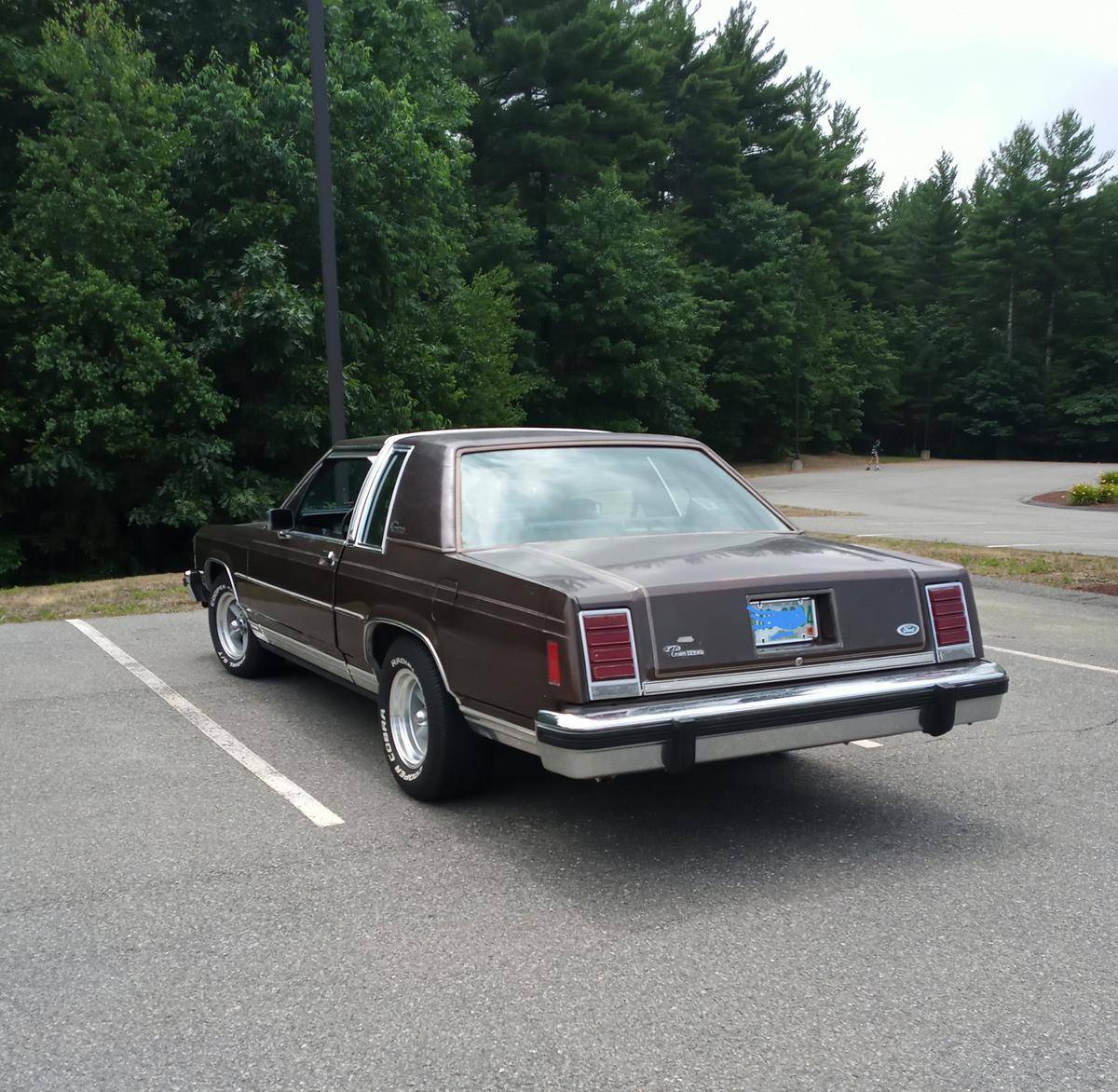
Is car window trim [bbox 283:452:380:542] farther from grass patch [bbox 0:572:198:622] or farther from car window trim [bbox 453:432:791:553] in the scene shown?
grass patch [bbox 0:572:198:622]

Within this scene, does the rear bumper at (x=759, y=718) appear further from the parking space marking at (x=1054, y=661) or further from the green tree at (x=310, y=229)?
the green tree at (x=310, y=229)

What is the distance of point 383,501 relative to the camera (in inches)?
Result: 219

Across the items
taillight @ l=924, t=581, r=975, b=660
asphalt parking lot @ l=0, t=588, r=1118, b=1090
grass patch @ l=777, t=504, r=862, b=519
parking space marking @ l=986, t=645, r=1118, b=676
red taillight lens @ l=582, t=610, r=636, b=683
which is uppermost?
red taillight lens @ l=582, t=610, r=636, b=683

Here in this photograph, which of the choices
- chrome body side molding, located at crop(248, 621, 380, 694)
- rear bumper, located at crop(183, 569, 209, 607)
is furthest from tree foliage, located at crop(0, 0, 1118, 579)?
chrome body side molding, located at crop(248, 621, 380, 694)

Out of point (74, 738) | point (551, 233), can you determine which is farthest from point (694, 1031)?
point (551, 233)

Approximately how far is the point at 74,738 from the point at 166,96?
18532mm

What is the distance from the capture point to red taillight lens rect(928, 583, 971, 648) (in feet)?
15.0

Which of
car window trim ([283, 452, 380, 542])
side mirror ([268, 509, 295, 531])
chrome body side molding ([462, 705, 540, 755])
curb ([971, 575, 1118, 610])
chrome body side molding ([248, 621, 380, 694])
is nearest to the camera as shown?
chrome body side molding ([462, 705, 540, 755])

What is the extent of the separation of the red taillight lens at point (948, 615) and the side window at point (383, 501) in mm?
2485

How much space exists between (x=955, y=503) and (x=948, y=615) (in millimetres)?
27003

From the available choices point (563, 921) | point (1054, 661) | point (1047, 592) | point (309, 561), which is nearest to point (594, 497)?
point (309, 561)

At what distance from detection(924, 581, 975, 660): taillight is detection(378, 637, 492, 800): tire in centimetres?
192

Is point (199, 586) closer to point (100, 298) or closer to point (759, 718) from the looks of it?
point (759, 718)

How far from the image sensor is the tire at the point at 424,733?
4648mm
